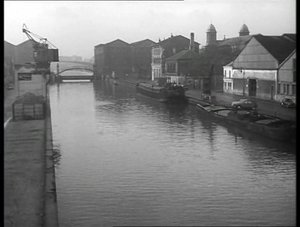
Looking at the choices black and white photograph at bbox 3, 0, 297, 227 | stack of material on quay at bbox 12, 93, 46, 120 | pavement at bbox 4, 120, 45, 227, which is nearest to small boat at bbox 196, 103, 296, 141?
black and white photograph at bbox 3, 0, 297, 227

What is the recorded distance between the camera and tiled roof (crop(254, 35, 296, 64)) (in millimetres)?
1927

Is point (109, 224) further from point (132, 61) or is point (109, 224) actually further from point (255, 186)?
point (132, 61)

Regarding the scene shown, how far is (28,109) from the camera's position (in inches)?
290

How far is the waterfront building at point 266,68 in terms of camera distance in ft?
6.22

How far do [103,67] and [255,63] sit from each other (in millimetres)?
1308

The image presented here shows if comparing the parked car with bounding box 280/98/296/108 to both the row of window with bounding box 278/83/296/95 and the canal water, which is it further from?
the canal water

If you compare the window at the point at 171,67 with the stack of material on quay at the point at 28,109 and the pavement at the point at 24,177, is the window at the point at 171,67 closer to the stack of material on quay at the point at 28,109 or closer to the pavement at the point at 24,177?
the pavement at the point at 24,177

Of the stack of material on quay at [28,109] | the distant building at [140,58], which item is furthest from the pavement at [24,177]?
the distant building at [140,58]

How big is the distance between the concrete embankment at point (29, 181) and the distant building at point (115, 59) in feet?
3.63

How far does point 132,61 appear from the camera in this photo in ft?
11.7

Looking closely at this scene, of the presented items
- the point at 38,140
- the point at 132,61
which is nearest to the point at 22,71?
the point at 132,61

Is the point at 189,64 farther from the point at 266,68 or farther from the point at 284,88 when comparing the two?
the point at 284,88

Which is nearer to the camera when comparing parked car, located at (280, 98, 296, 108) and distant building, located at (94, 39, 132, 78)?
parked car, located at (280, 98, 296, 108)

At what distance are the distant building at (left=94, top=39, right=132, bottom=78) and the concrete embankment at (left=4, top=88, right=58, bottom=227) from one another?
43.6 inches
